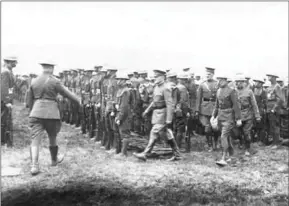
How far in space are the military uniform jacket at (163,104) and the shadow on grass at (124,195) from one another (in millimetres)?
1979

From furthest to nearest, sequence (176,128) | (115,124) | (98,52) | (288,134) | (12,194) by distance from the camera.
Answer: (98,52) → (288,134) → (176,128) → (115,124) → (12,194)

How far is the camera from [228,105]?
8.66 metres

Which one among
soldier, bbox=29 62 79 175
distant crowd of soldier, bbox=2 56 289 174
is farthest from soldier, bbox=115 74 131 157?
soldier, bbox=29 62 79 175

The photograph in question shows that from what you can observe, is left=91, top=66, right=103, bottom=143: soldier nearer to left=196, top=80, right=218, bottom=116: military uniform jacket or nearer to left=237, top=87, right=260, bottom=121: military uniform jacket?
left=196, top=80, right=218, bottom=116: military uniform jacket

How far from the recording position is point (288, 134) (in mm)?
12211

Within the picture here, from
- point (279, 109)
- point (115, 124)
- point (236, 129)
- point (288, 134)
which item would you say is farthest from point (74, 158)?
point (288, 134)

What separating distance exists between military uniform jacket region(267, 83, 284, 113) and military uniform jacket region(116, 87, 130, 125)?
4.93 metres

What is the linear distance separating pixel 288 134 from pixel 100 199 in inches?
337

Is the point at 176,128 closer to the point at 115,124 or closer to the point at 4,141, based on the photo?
the point at 115,124

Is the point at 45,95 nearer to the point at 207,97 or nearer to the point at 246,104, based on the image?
the point at 207,97

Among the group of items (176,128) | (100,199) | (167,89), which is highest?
(167,89)

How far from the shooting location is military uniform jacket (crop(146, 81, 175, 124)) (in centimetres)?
825

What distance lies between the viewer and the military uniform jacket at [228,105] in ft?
28.1

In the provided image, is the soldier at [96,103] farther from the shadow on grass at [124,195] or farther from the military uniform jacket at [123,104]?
the shadow on grass at [124,195]
